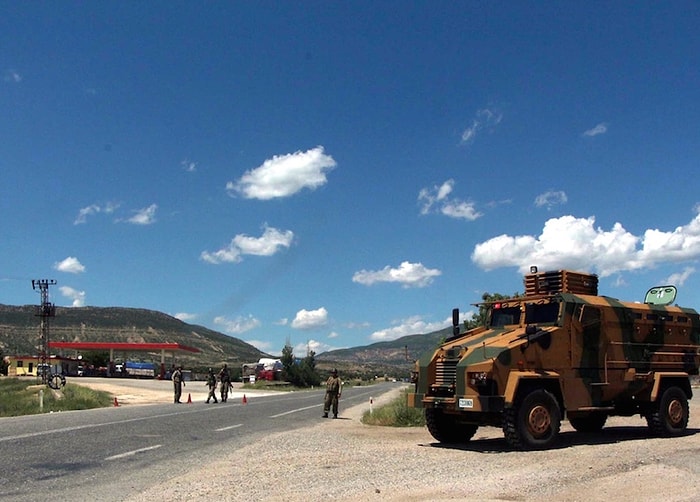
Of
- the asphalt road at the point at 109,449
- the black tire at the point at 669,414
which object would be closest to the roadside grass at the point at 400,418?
the asphalt road at the point at 109,449

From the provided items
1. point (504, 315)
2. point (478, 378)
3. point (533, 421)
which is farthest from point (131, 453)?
point (504, 315)

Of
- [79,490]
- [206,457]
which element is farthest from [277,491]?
[206,457]

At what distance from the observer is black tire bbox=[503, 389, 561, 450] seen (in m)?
12.5

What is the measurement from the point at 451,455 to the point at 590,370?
11.6 ft

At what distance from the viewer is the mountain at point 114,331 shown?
14643 cm

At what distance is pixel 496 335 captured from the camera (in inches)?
554

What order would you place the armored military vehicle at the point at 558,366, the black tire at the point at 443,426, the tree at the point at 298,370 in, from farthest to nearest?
the tree at the point at 298,370, the black tire at the point at 443,426, the armored military vehicle at the point at 558,366

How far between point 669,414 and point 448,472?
23.6 ft

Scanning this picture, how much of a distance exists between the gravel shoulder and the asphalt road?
0.71 metres

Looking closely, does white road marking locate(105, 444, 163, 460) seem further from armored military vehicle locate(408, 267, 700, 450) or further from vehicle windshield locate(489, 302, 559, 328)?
vehicle windshield locate(489, 302, 559, 328)

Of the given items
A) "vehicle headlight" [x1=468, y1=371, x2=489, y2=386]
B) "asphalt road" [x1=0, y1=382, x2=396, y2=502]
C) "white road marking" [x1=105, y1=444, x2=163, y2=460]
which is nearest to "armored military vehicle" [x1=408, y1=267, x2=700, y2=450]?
"vehicle headlight" [x1=468, y1=371, x2=489, y2=386]

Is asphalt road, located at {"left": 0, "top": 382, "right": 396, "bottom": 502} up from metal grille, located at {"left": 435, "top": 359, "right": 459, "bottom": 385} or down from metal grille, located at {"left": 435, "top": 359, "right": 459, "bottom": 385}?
down

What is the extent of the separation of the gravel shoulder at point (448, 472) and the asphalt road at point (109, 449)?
0.71 m

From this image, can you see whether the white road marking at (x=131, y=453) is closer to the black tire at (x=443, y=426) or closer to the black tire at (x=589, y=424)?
the black tire at (x=443, y=426)
